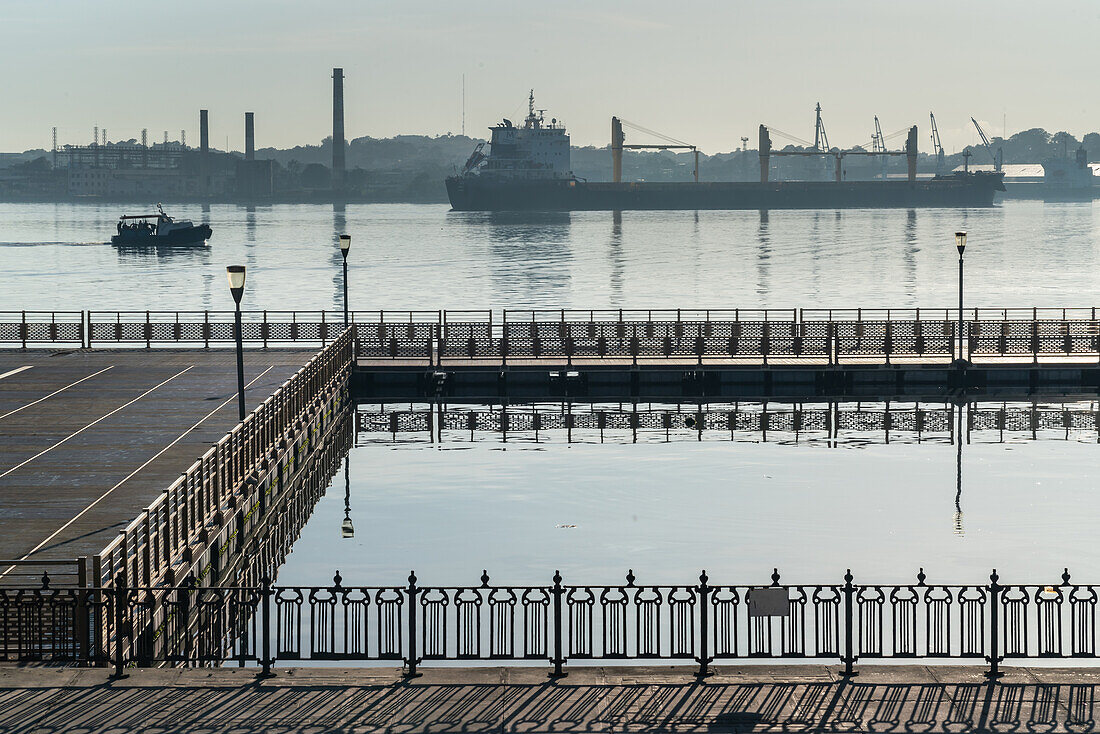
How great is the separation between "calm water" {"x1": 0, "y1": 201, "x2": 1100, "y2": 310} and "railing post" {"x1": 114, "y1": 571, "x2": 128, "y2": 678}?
6916 cm

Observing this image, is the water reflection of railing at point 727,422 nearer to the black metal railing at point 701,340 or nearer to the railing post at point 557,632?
the black metal railing at point 701,340

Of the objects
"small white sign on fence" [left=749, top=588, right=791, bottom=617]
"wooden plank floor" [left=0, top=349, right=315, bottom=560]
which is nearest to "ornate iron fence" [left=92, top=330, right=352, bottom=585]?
"wooden plank floor" [left=0, top=349, right=315, bottom=560]

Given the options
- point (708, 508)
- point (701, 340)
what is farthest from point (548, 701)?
point (701, 340)

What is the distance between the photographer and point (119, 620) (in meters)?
13.9

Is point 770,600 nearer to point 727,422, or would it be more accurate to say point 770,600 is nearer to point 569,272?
point 727,422

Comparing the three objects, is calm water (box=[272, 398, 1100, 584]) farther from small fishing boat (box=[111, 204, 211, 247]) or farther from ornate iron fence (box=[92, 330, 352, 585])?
small fishing boat (box=[111, 204, 211, 247])

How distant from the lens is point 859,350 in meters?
43.6

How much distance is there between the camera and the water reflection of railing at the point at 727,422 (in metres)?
36.4

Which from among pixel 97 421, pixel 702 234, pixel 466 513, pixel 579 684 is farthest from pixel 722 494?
pixel 702 234

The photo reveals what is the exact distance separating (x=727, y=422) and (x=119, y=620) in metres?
25.8

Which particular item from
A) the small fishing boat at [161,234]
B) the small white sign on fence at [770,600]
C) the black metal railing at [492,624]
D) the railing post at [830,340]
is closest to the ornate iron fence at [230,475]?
the black metal railing at [492,624]

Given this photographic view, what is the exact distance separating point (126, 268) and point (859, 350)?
323ft

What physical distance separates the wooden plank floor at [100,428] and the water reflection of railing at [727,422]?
3.96 metres

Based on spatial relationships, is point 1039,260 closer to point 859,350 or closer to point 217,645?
point 859,350
